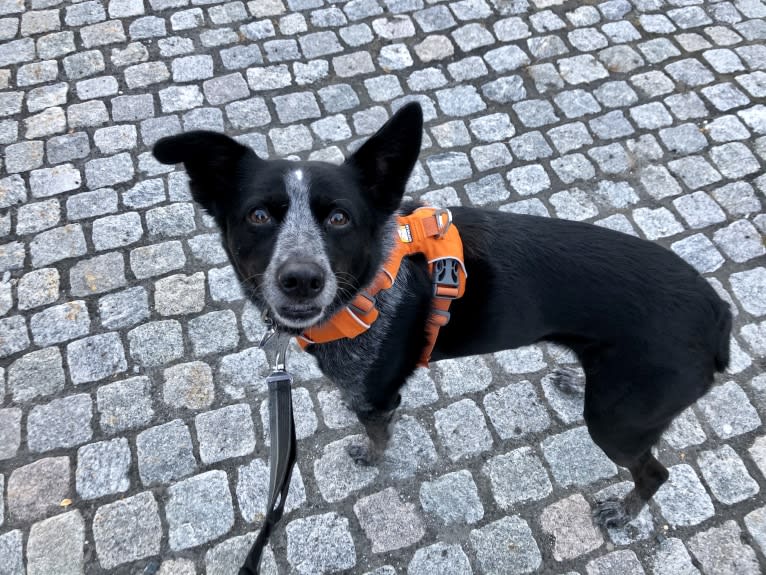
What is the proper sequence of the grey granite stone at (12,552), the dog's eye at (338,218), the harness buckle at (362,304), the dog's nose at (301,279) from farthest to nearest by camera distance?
the grey granite stone at (12,552) → the harness buckle at (362,304) → the dog's eye at (338,218) → the dog's nose at (301,279)

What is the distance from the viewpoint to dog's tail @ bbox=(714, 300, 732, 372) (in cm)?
284

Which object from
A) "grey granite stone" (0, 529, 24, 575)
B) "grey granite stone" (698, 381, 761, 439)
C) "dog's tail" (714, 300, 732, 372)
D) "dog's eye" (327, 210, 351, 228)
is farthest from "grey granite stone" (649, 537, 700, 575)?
"grey granite stone" (0, 529, 24, 575)

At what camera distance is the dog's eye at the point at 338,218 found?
2744 mm

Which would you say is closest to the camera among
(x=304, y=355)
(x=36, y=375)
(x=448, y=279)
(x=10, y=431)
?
(x=448, y=279)

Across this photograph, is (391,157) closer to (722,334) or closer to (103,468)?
(722,334)

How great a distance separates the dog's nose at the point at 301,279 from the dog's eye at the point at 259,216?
309mm

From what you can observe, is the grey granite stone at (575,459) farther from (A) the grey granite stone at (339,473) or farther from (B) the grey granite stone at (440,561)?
(A) the grey granite stone at (339,473)

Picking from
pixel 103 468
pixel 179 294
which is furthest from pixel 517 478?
pixel 179 294

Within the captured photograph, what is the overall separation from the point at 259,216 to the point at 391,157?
28.6 inches

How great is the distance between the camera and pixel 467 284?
10.1 ft

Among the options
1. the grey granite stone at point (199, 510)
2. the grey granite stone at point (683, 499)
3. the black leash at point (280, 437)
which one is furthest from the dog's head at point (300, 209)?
the grey granite stone at point (683, 499)

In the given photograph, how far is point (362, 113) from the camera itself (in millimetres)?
5449

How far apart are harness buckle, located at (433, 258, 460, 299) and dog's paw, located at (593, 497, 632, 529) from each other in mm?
1738

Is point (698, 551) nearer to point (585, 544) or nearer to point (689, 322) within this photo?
point (585, 544)
